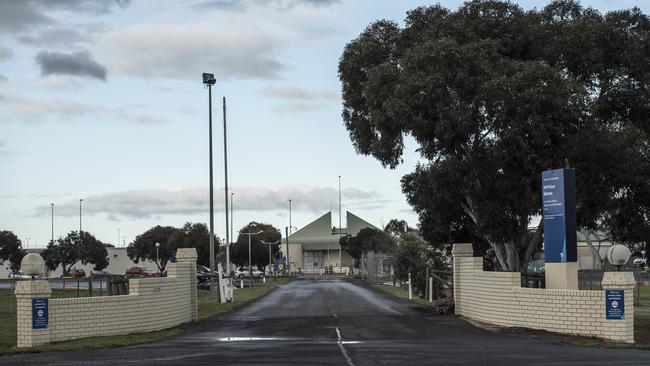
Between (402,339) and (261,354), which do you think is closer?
(261,354)

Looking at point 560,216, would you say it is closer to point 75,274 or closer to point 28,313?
point 28,313

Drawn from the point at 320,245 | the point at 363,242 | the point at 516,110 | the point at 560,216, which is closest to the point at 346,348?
the point at 560,216

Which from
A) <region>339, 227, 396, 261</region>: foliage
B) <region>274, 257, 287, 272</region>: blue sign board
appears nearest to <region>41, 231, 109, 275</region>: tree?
<region>274, 257, 287, 272</region>: blue sign board

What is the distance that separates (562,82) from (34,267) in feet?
52.5

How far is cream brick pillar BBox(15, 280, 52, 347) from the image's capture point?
57.6 feet

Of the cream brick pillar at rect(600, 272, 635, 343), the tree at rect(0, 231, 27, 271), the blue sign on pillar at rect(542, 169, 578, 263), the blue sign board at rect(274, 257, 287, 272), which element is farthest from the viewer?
the tree at rect(0, 231, 27, 271)

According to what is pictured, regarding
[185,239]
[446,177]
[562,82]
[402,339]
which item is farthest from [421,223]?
[185,239]

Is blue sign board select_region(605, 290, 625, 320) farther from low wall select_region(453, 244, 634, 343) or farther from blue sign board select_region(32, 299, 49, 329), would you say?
blue sign board select_region(32, 299, 49, 329)

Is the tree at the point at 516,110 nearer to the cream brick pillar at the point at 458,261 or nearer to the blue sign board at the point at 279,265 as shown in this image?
the cream brick pillar at the point at 458,261

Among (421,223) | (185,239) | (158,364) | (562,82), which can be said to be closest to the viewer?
(158,364)

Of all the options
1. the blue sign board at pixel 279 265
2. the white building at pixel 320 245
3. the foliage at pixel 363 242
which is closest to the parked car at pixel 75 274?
the blue sign board at pixel 279 265

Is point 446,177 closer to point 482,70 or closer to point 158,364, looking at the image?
point 482,70

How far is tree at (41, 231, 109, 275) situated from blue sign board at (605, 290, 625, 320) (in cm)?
8917

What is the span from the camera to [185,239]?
94.9 meters
